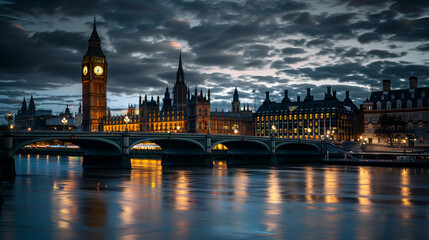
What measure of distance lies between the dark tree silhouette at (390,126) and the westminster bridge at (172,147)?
13441 mm

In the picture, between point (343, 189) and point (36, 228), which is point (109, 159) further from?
point (36, 228)

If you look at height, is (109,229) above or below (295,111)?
below

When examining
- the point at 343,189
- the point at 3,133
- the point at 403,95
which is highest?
the point at 403,95

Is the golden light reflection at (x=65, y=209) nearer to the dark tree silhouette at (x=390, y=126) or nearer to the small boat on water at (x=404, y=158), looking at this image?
the small boat on water at (x=404, y=158)

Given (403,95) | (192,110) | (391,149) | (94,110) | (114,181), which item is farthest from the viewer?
(94,110)

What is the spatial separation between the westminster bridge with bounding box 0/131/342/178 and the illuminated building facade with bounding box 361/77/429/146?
18935mm

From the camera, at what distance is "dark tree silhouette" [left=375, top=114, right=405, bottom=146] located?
113 meters

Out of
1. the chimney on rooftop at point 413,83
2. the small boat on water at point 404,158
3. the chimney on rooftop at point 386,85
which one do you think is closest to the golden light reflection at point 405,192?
the small boat on water at point 404,158

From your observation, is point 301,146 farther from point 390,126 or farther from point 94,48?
point 94,48

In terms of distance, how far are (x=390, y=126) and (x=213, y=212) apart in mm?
97589

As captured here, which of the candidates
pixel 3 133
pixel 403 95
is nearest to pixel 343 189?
pixel 3 133

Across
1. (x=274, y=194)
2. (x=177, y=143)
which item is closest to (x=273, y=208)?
(x=274, y=194)

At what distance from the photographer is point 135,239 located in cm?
2267

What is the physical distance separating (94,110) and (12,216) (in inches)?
6811
